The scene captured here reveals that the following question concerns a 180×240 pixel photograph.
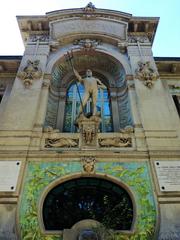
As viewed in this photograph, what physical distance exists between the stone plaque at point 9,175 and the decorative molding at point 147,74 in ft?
24.3

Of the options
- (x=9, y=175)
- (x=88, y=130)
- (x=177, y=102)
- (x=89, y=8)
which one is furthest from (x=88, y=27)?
(x=9, y=175)

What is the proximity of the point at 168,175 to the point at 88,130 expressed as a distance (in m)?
3.59

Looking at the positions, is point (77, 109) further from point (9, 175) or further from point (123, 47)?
point (9, 175)

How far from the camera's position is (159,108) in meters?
11.1

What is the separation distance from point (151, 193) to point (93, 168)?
7.32 ft

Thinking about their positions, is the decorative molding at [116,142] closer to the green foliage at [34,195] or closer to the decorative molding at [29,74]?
the green foliage at [34,195]

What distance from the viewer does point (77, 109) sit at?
1308 cm

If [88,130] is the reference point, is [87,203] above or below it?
below

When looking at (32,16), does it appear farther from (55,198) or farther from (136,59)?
(55,198)

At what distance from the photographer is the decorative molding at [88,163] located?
355 inches

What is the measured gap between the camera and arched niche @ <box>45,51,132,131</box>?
12242 millimetres

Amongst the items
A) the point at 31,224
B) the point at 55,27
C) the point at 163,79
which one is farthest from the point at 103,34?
the point at 31,224

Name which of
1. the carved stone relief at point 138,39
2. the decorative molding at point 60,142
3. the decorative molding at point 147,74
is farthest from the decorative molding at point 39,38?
the decorative molding at point 60,142

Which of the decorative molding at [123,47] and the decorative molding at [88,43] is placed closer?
the decorative molding at [123,47]
